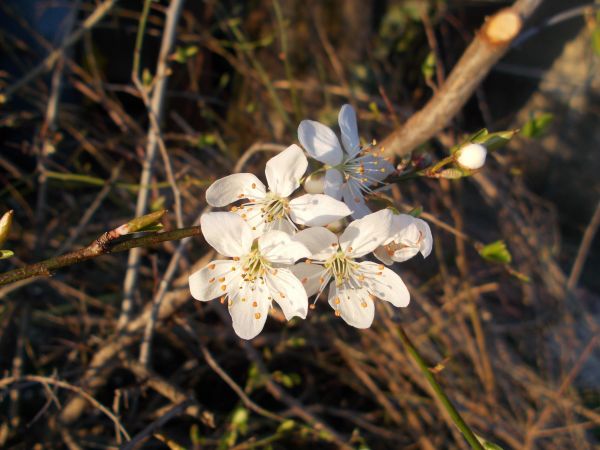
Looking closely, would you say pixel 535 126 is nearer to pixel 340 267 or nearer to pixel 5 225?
pixel 340 267

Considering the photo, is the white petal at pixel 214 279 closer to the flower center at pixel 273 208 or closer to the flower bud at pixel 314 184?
the flower center at pixel 273 208

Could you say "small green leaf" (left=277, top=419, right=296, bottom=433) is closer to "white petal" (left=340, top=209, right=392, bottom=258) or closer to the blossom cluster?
the blossom cluster

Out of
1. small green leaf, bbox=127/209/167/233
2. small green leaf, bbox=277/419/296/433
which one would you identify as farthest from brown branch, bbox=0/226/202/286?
small green leaf, bbox=277/419/296/433

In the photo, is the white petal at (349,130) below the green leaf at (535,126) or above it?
below

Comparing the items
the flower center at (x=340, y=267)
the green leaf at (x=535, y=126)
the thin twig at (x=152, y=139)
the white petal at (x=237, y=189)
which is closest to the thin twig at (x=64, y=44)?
the thin twig at (x=152, y=139)

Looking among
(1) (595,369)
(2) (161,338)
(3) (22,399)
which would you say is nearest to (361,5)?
(2) (161,338)

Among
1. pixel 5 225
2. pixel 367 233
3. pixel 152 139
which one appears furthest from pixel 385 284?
pixel 152 139

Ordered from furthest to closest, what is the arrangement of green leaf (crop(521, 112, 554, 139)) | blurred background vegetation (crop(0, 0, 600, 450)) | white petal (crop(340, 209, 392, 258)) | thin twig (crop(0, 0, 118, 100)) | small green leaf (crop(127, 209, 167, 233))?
thin twig (crop(0, 0, 118, 100)), blurred background vegetation (crop(0, 0, 600, 450)), green leaf (crop(521, 112, 554, 139)), white petal (crop(340, 209, 392, 258)), small green leaf (crop(127, 209, 167, 233))

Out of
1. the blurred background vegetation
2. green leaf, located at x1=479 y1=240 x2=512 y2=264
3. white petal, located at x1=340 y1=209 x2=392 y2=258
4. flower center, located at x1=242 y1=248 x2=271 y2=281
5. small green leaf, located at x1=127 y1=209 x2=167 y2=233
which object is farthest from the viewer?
the blurred background vegetation
